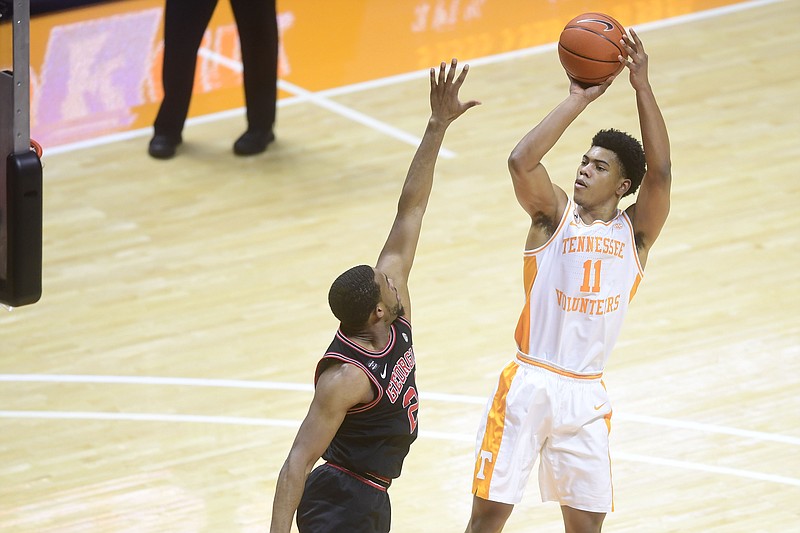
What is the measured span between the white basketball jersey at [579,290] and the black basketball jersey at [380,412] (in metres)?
0.63

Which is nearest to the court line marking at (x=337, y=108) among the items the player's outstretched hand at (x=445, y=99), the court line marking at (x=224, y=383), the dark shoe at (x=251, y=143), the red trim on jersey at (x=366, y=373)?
the dark shoe at (x=251, y=143)

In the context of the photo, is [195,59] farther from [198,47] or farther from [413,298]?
[413,298]

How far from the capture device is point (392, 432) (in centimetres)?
473

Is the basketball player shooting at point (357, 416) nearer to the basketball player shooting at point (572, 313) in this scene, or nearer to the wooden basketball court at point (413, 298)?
the basketball player shooting at point (572, 313)

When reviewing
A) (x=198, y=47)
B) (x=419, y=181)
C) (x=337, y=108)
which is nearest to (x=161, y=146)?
(x=198, y=47)

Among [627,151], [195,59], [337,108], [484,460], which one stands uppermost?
[627,151]

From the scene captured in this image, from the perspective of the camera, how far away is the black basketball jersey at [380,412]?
4617mm

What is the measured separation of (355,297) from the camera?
4.58 m

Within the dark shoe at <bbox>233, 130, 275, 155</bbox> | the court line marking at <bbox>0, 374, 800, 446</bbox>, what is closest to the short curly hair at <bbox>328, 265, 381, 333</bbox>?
the court line marking at <bbox>0, 374, 800, 446</bbox>

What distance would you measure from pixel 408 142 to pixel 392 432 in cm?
601

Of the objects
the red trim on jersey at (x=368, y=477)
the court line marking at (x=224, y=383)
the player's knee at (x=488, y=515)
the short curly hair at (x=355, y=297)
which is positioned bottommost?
the court line marking at (x=224, y=383)

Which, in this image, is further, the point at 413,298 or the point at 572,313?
the point at 413,298

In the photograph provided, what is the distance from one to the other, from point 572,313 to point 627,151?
0.63 meters

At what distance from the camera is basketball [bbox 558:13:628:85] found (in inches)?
201
